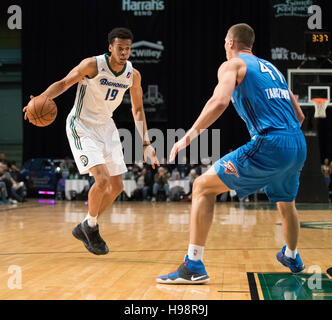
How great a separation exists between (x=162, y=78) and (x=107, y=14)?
10.5ft

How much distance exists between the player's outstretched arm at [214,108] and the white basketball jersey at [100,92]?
171 cm

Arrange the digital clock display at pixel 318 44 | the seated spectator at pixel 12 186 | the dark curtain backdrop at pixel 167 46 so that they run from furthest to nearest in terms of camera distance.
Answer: the dark curtain backdrop at pixel 167 46 → the seated spectator at pixel 12 186 → the digital clock display at pixel 318 44

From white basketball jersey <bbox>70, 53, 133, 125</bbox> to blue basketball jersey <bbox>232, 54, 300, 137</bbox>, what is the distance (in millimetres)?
1646

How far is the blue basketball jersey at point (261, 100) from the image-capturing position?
3371mm

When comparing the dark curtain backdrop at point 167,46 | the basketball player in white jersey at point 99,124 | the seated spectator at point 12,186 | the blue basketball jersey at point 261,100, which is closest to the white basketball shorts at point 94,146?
the basketball player in white jersey at point 99,124

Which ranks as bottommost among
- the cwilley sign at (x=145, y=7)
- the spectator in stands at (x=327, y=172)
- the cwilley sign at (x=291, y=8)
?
the spectator in stands at (x=327, y=172)

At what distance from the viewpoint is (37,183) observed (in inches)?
663

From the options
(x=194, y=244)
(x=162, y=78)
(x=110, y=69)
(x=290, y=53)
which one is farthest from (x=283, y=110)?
(x=162, y=78)

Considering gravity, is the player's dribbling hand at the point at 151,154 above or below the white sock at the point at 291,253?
above

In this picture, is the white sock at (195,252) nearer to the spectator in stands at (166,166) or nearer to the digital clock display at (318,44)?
the digital clock display at (318,44)

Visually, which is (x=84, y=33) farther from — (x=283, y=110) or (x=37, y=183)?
(x=283, y=110)

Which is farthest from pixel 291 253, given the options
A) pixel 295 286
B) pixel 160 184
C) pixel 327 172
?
pixel 327 172

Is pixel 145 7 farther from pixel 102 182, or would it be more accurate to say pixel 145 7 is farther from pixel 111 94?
pixel 102 182
